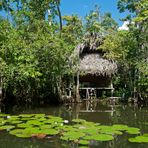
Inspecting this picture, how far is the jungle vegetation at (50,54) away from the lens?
1603 centimetres

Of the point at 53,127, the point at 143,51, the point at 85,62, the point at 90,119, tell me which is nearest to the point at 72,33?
the point at 85,62

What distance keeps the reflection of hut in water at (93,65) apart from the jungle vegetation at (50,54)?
25.2 inches

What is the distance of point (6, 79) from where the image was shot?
16.2 m

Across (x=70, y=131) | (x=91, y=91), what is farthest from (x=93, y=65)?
(x=70, y=131)

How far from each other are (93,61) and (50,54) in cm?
554

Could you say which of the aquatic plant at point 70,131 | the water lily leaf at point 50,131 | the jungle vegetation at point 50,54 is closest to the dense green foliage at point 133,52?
the jungle vegetation at point 50,54

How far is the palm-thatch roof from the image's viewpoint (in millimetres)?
22094

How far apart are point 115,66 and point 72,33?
12.1 ft

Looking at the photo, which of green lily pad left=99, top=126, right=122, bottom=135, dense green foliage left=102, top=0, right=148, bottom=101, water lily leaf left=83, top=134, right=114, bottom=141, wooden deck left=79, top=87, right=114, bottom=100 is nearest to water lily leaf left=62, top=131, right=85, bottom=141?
water lily leaf left=83, top=134, right=114, bottom=141

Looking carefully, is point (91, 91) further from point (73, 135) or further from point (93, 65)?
point (73, 135)

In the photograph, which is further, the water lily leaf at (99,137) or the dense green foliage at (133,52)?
the dense green foliage at (133,52)

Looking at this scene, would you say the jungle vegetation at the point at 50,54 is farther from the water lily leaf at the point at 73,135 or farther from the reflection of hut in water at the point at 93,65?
the water lily leaf at the point at 73,135

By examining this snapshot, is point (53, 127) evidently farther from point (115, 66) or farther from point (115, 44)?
point (115, 66)

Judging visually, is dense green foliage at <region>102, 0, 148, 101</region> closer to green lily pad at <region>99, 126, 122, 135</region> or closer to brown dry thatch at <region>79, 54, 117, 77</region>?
brown dry thatch at <region>79, 54, 117, 77</region>
